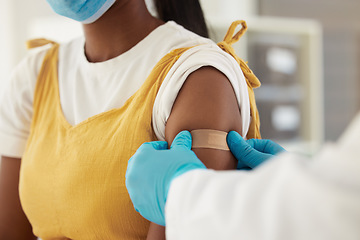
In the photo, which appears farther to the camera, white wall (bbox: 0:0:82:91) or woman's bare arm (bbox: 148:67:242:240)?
white wall (bbox: 0:0:82:91)

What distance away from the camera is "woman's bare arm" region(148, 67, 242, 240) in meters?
0.87

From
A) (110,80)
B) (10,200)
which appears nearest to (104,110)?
(110,80)

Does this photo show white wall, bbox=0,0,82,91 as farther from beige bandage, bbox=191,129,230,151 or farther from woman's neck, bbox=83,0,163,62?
beige bandage, bbox=191,129,230,151

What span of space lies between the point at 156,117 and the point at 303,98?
2.87 meters

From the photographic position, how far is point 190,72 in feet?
3.03

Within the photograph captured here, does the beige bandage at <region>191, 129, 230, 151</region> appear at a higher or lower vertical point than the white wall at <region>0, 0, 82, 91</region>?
higher

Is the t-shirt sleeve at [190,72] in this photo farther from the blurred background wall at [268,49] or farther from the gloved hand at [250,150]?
the blurred background wall at [268,49]

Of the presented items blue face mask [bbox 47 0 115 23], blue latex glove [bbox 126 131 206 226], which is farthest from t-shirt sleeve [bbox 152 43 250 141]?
blue face mask [bbox 47 0 115 23]

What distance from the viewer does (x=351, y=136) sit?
47 centimetres

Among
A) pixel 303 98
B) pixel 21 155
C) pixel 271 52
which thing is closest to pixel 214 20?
pixel 271 52

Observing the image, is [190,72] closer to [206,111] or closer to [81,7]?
[206,111]

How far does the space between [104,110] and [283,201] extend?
682mm

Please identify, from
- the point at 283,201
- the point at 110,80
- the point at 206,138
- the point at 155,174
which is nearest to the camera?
the point at 283,201

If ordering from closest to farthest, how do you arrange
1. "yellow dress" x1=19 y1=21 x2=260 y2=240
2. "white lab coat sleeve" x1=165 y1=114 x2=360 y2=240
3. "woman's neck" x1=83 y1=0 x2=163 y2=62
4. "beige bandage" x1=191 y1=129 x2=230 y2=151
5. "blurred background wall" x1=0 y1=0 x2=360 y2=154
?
"white lab coat sleeve" x1=165 y1=114 x2=360 y2=240, "beige bandage" x1=191 y1=129 x2=230 y2=151, "yellow dress" x1=19 y1=21 x2=260 y2=240, "woman's neck" x1=83 y1=0 x2=163 y2=62, "blurred background wall" x1=0 y1=0 x2=360 y2=154
